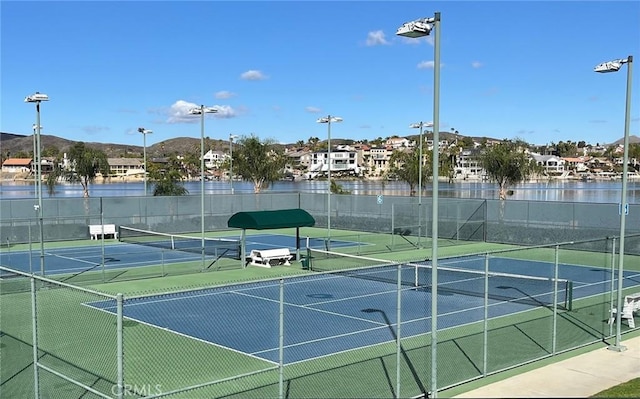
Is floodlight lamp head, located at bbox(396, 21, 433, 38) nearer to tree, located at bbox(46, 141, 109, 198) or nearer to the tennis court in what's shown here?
the tennis court

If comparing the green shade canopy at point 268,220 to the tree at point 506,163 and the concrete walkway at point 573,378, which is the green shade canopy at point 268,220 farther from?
the tree at point 506,163

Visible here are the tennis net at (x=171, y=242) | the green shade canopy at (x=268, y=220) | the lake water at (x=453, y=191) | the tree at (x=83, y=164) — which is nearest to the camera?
the green shade canopy at (x=268, y=220)

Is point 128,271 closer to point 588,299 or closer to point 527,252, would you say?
point 588,299

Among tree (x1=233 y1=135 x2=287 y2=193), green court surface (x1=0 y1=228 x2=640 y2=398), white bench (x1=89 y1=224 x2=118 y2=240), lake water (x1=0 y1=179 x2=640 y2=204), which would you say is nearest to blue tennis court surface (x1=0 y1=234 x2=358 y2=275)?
white bench (x1=89 y1=224 x2=118 y2=240)

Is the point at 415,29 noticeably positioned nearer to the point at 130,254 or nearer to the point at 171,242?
the point at 130,254

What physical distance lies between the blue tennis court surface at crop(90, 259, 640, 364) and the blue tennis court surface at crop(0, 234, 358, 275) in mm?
5761

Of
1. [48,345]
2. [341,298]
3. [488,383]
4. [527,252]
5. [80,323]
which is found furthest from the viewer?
[527,252]

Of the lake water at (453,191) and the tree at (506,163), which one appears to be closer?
the tree at (506,163)

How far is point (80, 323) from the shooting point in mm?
19438

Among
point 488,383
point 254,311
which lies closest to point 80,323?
Result: point 254,311

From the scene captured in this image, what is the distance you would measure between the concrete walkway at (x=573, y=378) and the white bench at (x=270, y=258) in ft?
57.9

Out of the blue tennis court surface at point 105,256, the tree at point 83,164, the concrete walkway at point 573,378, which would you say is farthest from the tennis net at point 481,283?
the tree at point 83,164

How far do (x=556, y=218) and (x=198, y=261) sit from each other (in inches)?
821

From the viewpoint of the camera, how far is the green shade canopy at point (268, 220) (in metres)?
31.1
